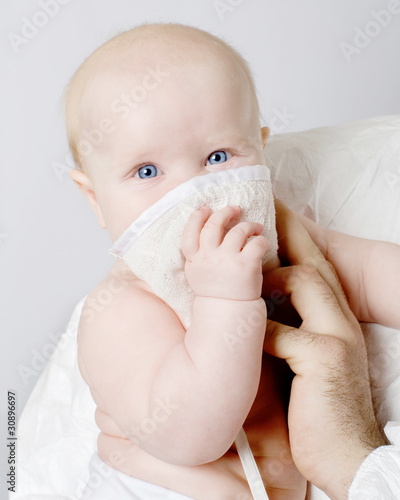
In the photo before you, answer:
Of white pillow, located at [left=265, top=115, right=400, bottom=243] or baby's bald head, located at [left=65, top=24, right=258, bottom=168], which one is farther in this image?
white pillow, located at [left=265, top=115, right=400, bottom=243]

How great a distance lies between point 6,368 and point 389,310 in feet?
4.57

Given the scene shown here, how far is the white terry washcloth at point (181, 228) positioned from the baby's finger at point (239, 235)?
0.04 meters

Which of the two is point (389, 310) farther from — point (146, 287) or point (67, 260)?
point (67, 260)

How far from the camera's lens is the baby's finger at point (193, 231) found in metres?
0.93

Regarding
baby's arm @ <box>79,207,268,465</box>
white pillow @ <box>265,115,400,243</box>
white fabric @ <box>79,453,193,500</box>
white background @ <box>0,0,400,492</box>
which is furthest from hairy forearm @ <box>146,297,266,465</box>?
white background @ <box>0,0,400,492</box>

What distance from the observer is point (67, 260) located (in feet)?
6.98

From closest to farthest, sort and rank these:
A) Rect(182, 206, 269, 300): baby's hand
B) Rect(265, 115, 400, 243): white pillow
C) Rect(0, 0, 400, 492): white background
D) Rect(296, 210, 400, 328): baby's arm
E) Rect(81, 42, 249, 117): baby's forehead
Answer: Rect(182, 206, 269, 300): baby's hand < Rect(81, 42, 249, 117): baby's forehead < Rect(296, 210, 400, 328): baby's arm < Rect(265, 115, 400, 243): white pillow < Rect(0, 0, 400, 492): white background

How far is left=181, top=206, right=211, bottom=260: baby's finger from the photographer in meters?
0.93

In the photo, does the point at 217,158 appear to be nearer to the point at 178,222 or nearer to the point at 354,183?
the point at 178,222

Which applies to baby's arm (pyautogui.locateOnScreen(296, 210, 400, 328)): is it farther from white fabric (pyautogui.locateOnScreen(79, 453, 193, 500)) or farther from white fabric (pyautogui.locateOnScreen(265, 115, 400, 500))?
white fabric (pyautogui.locateOnScreen(79, 453, 193, 500))

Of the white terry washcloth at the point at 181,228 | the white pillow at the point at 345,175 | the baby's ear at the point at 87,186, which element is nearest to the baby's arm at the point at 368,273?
the white pillow at the point at 345,175

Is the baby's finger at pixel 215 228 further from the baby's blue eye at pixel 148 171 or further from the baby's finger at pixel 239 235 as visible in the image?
the baby's blue eye at pixel 148 171

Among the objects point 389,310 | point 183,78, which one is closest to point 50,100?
point 183,78

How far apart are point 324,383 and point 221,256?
0.26 metres
